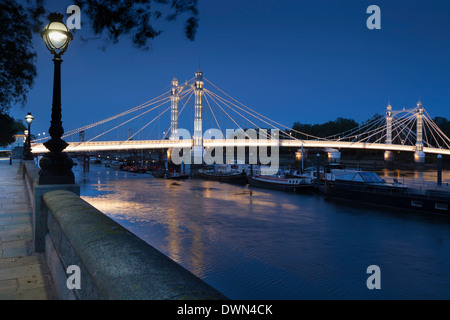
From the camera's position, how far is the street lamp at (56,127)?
5277 mm

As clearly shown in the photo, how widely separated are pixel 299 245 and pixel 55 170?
13737mm

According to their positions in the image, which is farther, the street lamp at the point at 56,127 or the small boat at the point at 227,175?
the small boat at the point at 227,175

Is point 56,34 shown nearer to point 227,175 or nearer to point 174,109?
point 227,175

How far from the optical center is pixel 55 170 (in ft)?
18.8

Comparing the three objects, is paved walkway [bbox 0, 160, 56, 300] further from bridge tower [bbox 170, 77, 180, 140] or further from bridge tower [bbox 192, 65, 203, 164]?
bridge tower [bbox 170, 77, 180, 140]

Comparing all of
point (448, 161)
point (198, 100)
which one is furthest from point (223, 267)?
point (448, 161)

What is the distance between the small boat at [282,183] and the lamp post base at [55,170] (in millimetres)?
35758

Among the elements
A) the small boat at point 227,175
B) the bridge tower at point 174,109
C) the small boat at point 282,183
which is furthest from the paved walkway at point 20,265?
the bridge tower at point 174,109

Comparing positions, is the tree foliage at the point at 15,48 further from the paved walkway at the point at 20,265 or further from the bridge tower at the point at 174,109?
the bridge tower at the point at 174,109

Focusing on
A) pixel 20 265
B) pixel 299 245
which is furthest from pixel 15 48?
pixel 299 245

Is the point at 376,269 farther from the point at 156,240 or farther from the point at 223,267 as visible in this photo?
the point at 156,240

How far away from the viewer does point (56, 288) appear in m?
3.70
